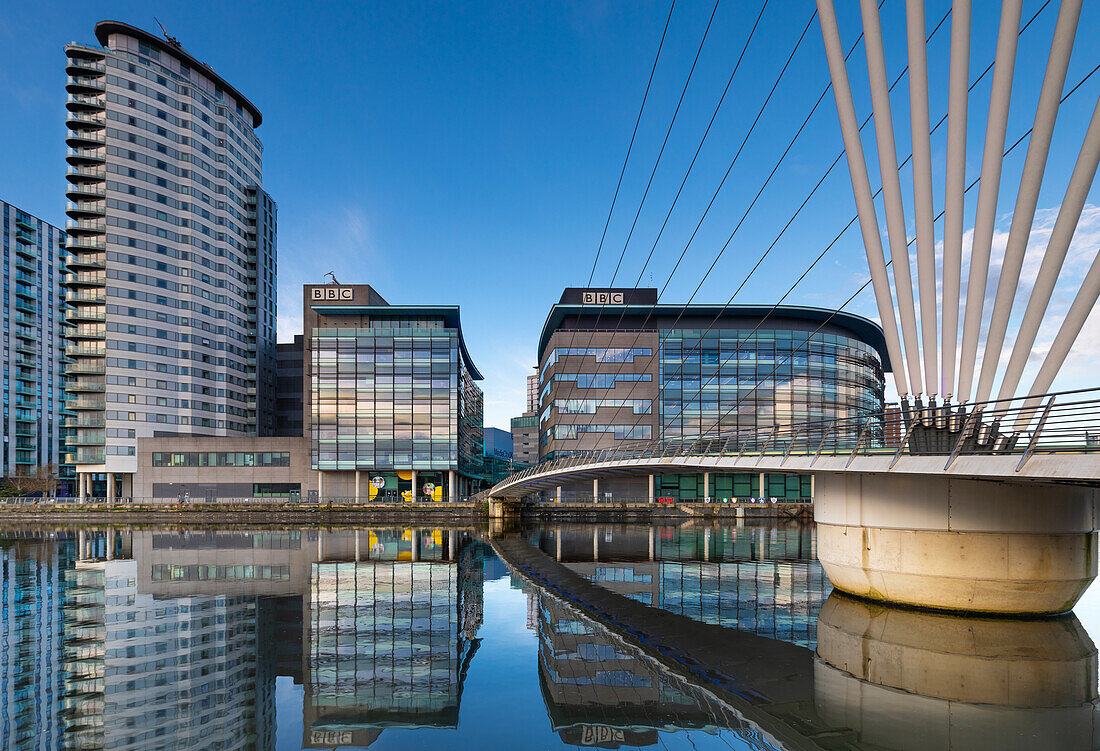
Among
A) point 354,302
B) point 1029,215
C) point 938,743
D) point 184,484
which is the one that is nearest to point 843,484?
point 1029,215

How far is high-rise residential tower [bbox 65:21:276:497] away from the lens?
277 feet

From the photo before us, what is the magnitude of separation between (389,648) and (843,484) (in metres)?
14.4

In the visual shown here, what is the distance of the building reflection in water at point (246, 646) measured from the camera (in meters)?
11.7

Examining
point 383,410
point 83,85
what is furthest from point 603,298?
point 83,85

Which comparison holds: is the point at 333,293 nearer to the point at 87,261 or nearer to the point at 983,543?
the point at 87,261

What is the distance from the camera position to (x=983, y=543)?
1775cm

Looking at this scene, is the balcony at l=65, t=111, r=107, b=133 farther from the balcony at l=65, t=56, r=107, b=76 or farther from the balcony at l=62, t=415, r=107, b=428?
the balcony at l=62, t=415, r=107, b=428

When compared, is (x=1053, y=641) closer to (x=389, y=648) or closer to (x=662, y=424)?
(x=389, y=648)

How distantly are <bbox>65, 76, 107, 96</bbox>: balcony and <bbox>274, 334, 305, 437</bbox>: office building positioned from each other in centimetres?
4501

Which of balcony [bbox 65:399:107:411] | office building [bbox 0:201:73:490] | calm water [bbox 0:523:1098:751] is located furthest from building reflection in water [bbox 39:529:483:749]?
office building [bbox 0:201:73:490]

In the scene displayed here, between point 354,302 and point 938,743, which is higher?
point 354,302

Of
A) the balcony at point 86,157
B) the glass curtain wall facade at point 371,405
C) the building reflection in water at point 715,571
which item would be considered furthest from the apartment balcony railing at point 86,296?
the building reflection in water at point 715,571

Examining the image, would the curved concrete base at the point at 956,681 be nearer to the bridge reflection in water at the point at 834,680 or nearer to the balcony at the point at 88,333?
the bridge reflection in water at the point at 834,680

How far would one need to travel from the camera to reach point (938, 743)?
410 inches
